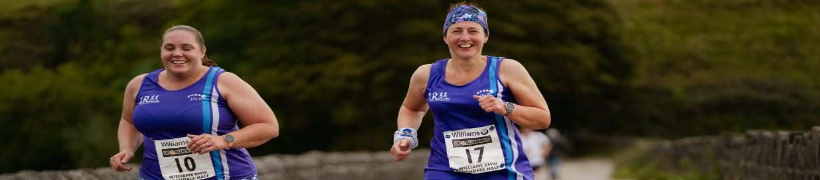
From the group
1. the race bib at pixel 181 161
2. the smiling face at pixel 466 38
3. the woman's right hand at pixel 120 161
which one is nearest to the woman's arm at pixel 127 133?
the woman's right hand at pixel 120 161

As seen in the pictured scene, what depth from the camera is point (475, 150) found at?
6973 mm

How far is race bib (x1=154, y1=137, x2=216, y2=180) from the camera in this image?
6734 mm

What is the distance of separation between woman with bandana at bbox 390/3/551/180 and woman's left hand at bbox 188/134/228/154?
3.25 feet

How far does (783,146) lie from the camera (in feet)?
39.8

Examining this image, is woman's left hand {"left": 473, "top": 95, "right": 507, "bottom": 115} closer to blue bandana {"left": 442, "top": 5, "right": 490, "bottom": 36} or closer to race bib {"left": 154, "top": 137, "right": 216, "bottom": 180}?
blue bandana {"left": 442, "top": 5, "right": 490, "bottom": 36}

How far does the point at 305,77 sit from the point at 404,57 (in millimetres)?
3071

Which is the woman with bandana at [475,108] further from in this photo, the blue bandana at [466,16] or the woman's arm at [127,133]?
the woman's arm at [127,133]

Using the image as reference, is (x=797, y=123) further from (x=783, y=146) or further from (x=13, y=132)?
(x=783, y=146)

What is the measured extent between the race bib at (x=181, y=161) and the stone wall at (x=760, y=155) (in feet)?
15.9

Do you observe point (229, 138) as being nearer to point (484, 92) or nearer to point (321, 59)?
point (484, 92)

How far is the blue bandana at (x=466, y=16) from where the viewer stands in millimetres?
6977

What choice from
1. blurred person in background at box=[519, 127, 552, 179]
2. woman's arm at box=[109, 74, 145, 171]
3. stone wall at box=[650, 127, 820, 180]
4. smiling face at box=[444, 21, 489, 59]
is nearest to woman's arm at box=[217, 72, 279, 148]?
woman's arm at box=[109, 74, 145, 171]

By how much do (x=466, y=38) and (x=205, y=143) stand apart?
4.36 feet

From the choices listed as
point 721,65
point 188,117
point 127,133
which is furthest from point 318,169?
point 721,65
